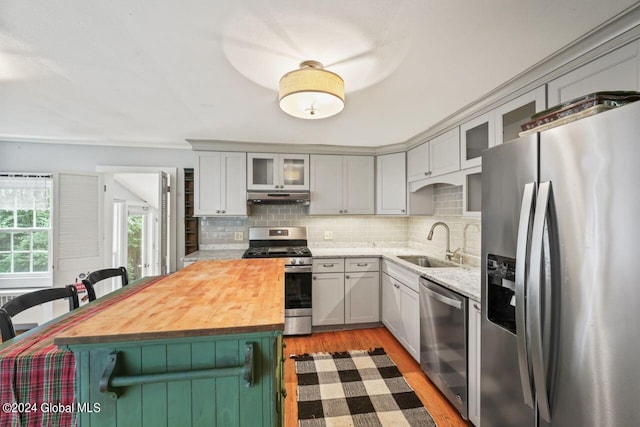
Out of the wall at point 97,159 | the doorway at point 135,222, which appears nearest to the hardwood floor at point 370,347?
the wall at point 97,159

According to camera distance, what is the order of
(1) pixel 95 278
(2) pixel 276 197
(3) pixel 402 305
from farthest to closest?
(2) pixel 276 197 → (3) pixel 402 305 → (1) pixel 95 278

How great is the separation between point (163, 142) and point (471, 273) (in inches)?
153

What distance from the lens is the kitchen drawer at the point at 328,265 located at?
10.3 ft

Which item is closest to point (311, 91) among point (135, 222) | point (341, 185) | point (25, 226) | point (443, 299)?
point (443, 299)

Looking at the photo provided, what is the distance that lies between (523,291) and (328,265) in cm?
223

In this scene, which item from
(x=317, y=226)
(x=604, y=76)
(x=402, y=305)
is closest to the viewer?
(x=604, y=76)

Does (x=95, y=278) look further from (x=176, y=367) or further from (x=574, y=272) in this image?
(x=574, y=272)

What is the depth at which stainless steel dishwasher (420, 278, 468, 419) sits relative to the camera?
1756 mm

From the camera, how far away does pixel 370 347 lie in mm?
2773

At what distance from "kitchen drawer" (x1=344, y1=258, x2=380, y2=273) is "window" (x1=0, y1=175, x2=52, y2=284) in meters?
3.68

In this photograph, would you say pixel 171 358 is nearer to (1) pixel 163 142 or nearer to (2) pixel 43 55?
(2) pixel 43 55

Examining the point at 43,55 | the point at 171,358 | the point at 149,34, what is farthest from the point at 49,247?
the point at 171,358

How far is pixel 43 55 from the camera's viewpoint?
152cm

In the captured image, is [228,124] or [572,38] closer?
[572,38]
